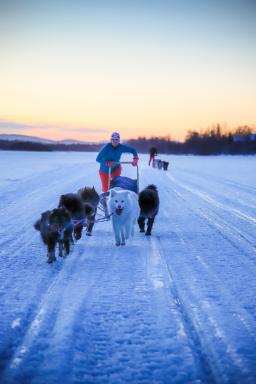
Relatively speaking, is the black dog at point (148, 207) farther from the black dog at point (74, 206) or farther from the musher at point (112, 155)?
the black dog at point (74, 206)

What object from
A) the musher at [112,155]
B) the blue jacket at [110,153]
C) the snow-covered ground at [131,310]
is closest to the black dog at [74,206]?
the snow-covered ground at [131,310]

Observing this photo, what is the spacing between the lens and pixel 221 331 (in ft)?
9.08

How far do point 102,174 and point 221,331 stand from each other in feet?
16.2

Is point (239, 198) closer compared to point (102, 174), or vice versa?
point (102, 174)

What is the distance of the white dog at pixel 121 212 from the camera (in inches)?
210

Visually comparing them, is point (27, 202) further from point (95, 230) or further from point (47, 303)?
point (47, 303)

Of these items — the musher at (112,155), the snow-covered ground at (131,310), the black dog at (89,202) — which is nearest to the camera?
the snow-covered ground at (131,310)

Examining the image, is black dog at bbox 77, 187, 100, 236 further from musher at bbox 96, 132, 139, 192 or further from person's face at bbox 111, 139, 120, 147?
person's face at bbox 111, 139, 120, 147

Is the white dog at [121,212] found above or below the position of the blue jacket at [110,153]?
below

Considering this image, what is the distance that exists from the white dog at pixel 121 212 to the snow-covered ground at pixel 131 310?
23 centimetres

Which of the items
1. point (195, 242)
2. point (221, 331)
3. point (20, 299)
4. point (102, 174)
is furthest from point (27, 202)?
point (221, 331)

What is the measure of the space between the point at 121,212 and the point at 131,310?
241 centimetres

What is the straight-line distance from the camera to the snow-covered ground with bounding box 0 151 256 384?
2305 mm

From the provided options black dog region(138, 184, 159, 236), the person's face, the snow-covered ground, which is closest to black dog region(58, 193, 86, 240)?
the snow-covered ground
